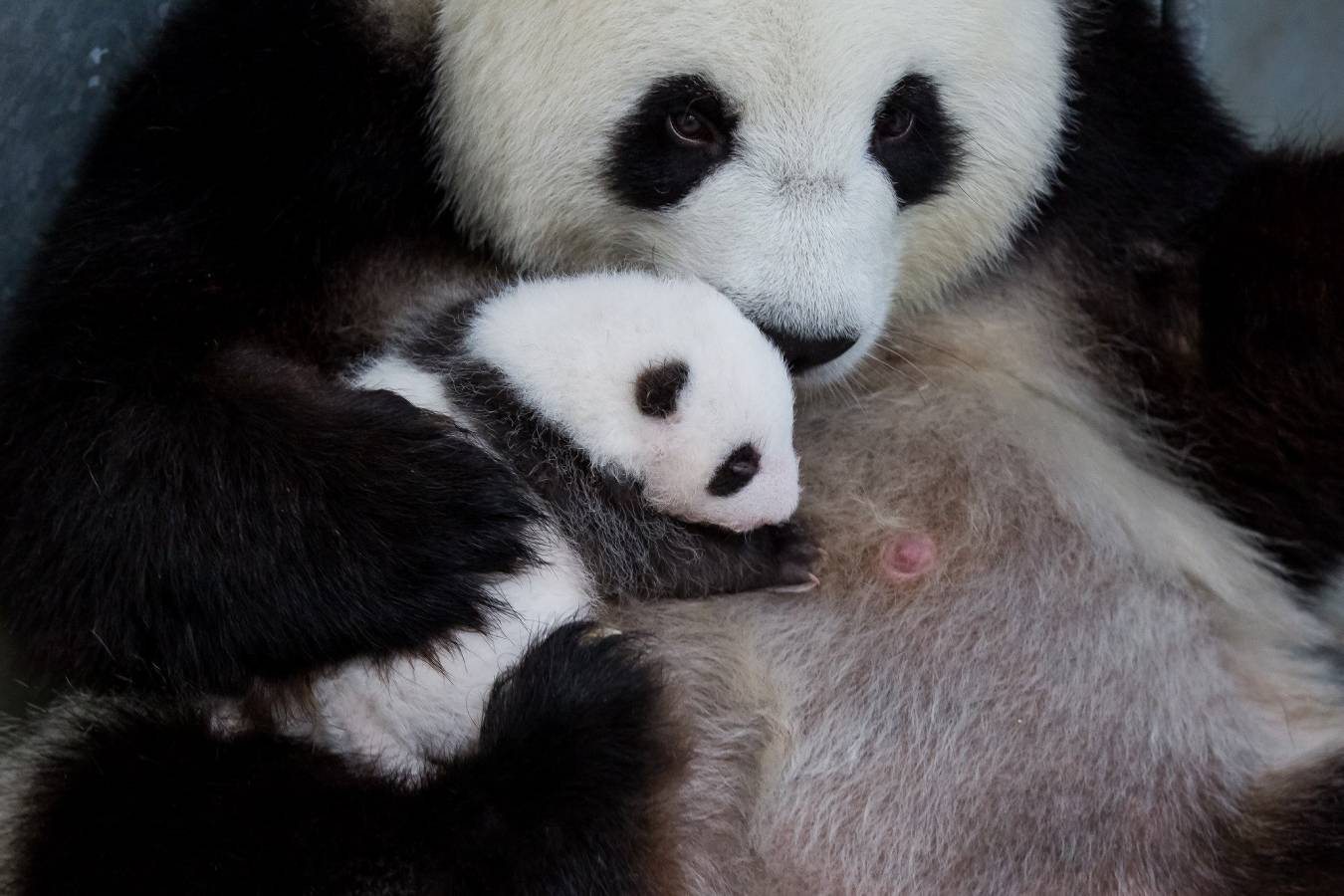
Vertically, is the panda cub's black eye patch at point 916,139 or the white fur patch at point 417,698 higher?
the panda cub's black eye patch at point 916,139

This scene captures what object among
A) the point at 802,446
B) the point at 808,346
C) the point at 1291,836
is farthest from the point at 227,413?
the point at 1291,836

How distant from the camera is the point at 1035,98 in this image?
243 cm

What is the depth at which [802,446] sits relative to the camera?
2.54m

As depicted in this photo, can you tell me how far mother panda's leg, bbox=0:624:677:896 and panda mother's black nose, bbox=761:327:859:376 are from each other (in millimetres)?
469

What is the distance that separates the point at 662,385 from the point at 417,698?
0.52 meters

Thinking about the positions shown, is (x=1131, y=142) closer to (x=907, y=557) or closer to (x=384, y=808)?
(x=907, y=557)

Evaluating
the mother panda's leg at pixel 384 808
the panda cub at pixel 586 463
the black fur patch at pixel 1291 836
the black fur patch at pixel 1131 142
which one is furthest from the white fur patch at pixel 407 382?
the black fur patch at pixel 1291 836

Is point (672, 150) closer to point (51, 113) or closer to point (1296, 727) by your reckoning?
point (51, 113)

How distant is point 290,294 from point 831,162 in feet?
2.64

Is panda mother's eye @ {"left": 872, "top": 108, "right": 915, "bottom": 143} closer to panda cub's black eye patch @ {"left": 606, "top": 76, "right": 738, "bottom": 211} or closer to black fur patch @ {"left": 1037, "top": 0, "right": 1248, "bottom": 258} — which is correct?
panda cub's black eye patch @ {"left": 606, "top": 76, "right": 738, "bottom": 211}

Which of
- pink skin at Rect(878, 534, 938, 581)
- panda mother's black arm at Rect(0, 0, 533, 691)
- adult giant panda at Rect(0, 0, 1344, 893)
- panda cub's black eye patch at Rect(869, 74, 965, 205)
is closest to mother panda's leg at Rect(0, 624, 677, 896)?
adult giant panda at Rect(0, 0, 1344, 893)

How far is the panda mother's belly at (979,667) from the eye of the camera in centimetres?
223

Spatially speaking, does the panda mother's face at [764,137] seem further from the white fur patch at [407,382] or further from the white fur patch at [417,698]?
the white fur patch at [417,698]

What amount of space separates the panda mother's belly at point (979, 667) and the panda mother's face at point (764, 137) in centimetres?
28
